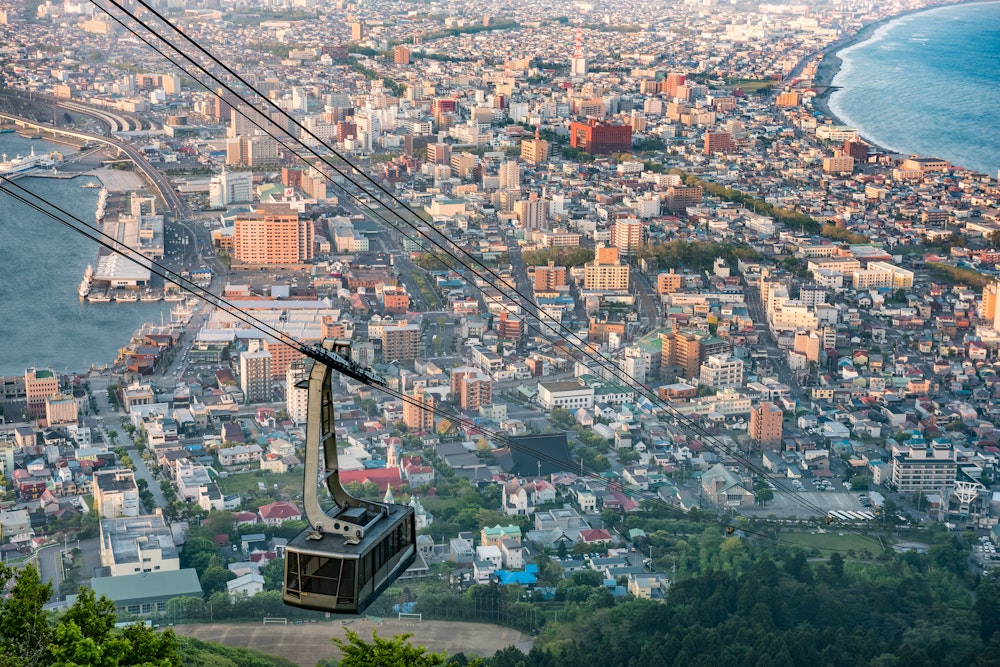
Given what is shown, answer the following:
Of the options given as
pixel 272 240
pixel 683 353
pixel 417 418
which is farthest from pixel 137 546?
pixel 272 240

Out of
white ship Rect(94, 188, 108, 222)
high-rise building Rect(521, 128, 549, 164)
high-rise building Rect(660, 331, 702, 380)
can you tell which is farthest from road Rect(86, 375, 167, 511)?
high-rise building Rect(521, 128, 549, 164)

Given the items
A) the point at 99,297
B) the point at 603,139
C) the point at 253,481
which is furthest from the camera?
the point at 603,139

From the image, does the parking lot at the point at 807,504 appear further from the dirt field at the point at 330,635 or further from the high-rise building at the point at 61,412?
the high-rise building at the point at 61,412

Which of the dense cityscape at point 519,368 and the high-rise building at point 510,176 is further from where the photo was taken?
the high-rise building at point 510,176

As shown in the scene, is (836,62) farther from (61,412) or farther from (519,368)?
(61,412)

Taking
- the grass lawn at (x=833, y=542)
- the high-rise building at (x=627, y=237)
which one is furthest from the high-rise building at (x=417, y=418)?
the high-rise building at (x=627, y=237)

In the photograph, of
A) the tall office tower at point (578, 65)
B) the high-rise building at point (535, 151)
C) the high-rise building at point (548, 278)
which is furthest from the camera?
the tall office tower at point (578, 65)

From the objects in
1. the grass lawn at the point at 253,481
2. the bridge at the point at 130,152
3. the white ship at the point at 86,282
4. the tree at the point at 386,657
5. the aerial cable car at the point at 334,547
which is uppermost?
the aerial cable car at the point at 334,547
